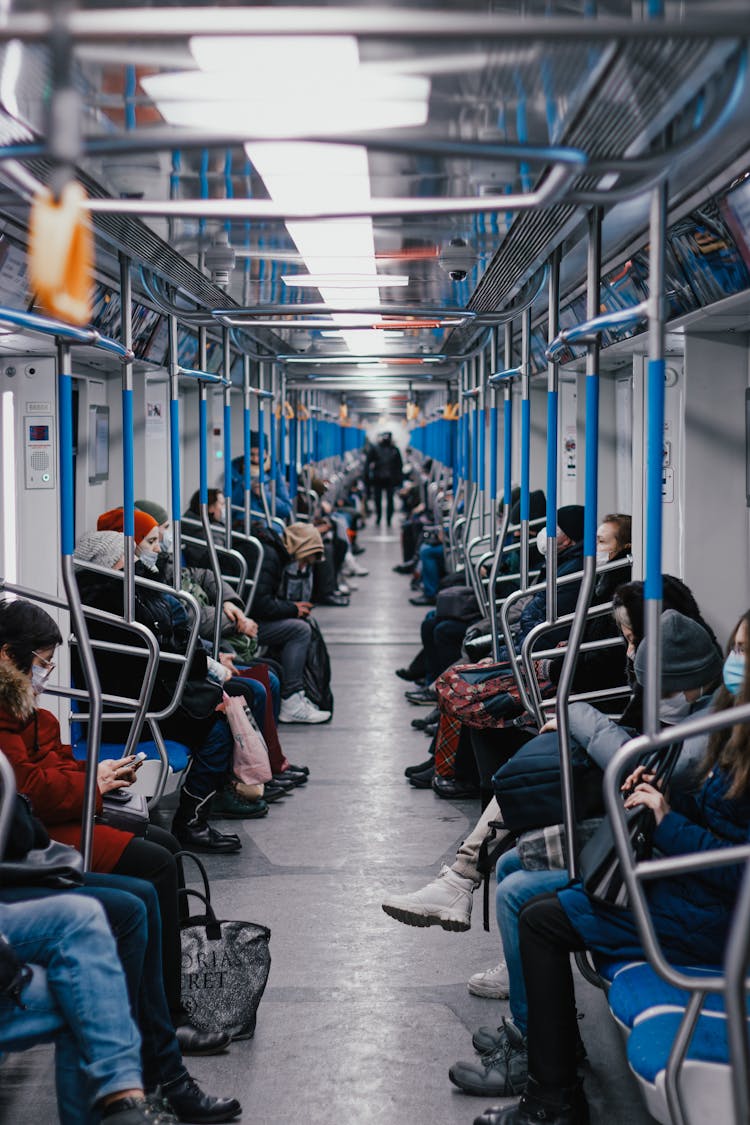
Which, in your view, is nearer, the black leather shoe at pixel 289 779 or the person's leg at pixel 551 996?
the person's leg at pixel 551 996

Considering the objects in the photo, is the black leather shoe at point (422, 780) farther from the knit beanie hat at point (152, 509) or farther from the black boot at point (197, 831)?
the knit beanie hat at point (152, 509)

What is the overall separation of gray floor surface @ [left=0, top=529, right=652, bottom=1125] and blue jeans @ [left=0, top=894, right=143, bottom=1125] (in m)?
0.43

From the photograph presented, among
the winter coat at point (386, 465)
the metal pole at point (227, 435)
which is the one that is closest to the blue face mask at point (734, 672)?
the metal pole at point (227, 435)

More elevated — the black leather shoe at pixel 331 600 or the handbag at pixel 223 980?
the black leather shoe at pixel 331 600

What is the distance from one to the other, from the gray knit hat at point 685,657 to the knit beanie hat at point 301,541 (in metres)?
5.43

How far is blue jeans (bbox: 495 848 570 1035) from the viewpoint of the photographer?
3559 millimetres

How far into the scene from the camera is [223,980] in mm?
3787

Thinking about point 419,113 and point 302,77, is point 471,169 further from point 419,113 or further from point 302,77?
point 302,77

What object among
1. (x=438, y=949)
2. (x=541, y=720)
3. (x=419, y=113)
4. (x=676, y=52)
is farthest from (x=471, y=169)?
(x=438, y=949)

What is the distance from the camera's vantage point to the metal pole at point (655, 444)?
8.50 feet

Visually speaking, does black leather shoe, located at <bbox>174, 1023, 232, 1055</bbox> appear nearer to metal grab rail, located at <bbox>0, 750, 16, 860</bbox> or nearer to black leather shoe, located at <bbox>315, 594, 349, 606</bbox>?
metal grab rail, located at <bbox>0, 750, 16, 860</bbox>

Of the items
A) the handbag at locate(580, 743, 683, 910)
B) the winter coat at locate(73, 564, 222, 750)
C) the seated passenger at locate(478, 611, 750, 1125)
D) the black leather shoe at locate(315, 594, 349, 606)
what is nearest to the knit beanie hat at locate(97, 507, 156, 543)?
the winter coat at locate(73, 564, 222, 750)

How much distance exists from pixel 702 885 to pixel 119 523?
3.43 metres

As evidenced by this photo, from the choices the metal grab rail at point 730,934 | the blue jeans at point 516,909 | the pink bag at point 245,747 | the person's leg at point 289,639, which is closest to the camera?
the metal grab rail at point 730,934
